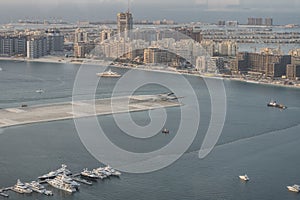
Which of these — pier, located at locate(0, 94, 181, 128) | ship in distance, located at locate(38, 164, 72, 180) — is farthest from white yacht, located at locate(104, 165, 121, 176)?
pier, located at locate(0, 94, 181, 128)

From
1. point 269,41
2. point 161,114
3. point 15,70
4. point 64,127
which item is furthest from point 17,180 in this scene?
point 269,41

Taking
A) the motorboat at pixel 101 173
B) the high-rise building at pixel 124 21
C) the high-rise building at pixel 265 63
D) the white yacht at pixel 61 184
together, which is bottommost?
the white yacht at pixel 61 184

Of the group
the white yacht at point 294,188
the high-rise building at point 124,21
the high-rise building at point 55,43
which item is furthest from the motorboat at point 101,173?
the high-rise building at point 124,21

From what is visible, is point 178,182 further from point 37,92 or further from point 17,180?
point 37,92

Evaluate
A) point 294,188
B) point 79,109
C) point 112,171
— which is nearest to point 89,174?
point 112,171

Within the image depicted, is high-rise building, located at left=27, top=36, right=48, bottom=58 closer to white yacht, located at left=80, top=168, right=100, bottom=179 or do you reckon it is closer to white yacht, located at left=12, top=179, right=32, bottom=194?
white yacht, located at left=80, top=168, right=100, bottom=179

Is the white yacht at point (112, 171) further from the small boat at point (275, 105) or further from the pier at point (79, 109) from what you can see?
the small boat at point (275, 105)
